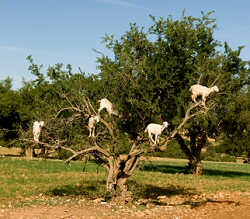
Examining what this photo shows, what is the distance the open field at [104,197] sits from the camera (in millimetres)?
15211

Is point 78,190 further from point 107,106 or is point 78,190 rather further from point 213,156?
point 213,156

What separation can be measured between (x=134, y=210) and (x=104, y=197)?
6.36 ft

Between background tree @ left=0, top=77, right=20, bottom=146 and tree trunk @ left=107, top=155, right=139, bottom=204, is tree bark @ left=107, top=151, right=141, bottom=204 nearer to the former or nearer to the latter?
tree trunk @ left=107, top=155, right=139, bottom=204

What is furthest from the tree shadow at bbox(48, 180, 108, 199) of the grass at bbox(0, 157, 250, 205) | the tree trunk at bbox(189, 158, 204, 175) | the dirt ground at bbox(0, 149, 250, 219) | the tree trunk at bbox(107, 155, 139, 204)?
the tree trunk at bbox(189, 158, 204, 175)

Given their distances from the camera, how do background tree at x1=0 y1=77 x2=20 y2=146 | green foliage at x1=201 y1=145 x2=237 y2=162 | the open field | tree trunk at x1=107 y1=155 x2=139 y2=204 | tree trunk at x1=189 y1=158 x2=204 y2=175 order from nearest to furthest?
the open field < tree trunk at x1=107 y1=155 x2=139 y2=204 < tree trunk at x1=189 y1=158 x2=204 y2=175 < background tree at x1=0 y1=77 x2=20 y2=146 < green foliage at x1=201 y1=145 x2=237 y2=162

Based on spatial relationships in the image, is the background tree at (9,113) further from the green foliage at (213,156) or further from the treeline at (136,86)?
the green foliage at (213,156)

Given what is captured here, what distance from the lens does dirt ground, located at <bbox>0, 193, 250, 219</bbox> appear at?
1439 cm

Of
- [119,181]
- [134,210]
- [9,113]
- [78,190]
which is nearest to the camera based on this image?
[134,210]

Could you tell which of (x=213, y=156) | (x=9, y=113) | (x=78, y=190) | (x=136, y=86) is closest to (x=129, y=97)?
(x=136, y=86)

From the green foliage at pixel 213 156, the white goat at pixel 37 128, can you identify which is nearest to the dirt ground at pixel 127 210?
the white goat at pixel 37 128

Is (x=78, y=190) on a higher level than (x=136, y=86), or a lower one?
lower

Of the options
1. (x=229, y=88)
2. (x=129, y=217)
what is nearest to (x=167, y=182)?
(x=229, y=88)

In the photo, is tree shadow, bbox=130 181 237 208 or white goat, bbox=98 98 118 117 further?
tree shadow, bbox=130 181 237 208

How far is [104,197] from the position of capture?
1716cm
